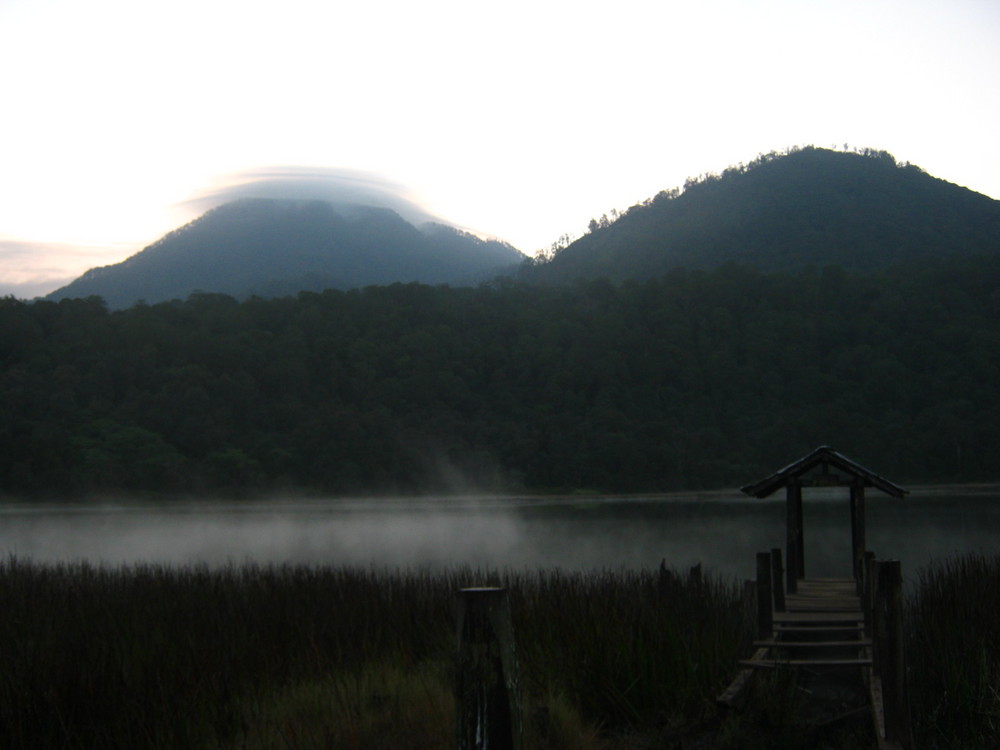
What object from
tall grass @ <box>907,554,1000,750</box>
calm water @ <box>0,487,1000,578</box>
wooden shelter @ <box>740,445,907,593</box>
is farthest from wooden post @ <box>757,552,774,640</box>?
calm water @ <box>0,487,1000,578</box>

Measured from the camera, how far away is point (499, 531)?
134ft

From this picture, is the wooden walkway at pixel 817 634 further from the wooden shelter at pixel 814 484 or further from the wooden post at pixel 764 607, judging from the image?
the wooden shelter at pixel 814 484

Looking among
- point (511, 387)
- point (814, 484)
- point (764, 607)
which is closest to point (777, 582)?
point (764, 607)

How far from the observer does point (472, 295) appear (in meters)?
90.7

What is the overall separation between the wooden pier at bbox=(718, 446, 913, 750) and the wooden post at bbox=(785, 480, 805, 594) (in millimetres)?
14

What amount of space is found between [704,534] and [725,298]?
47.1 m

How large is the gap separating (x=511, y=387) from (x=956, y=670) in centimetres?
6756

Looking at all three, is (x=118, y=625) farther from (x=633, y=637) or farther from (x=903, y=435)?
(x=903, y=435)

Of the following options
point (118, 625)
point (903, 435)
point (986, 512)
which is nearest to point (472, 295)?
point (903, 435)

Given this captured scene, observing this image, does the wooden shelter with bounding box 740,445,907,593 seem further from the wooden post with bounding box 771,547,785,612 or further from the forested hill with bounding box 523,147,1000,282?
the forested hill with bounding box 523,147,1000,282

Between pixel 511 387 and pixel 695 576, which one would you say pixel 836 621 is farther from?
pixel 511 387

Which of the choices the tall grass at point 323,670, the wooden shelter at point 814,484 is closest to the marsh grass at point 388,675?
the tall grass at point 323,670

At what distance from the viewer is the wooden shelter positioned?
41.8 feet

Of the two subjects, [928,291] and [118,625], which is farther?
[928,291]
